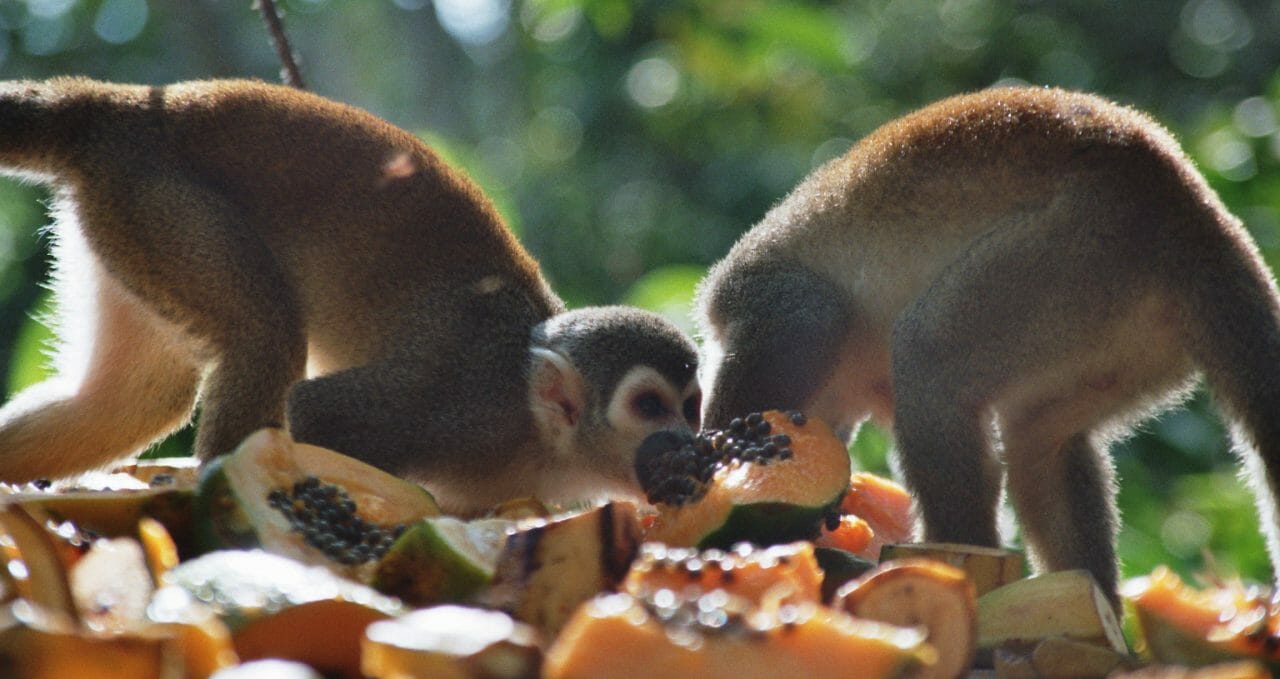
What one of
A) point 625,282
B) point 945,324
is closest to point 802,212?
point 945,324

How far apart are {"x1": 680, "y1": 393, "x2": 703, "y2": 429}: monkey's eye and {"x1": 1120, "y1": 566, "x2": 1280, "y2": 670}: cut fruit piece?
1.51 meters

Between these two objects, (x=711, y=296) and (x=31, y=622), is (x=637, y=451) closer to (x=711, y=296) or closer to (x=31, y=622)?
(x=711, y=296)

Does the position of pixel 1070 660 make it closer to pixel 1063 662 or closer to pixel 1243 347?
pixel 1063 662

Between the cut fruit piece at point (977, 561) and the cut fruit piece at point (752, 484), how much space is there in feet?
0.60

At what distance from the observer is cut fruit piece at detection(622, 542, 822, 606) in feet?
5.27

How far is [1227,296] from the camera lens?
8.98 feet

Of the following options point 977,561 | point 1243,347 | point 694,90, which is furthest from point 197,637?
point 694,90

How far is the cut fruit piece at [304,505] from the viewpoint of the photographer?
1966 millimetres

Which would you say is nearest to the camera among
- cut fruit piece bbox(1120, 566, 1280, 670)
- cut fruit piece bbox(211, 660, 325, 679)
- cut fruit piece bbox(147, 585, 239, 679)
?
cut fruit piece bbox(211, 660, 325, 679)

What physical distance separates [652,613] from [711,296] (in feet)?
7.80

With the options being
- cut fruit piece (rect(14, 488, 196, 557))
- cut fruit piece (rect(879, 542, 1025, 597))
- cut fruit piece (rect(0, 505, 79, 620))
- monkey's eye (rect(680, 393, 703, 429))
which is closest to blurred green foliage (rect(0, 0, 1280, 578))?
monkey's eye (rect(680, 393, 703, 429))

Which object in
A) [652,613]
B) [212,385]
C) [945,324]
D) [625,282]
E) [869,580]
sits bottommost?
[652,613]

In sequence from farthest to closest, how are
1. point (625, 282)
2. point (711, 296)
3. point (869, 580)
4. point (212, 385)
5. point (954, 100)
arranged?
point (625, 282)
point (711, 296)
point (954, 100)
point (212, 385)
point (869, 580)

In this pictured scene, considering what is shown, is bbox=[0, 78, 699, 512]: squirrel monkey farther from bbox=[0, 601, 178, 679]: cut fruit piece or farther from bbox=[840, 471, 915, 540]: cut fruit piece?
bbox=[0, 601, 178, 679]: cut fruit piece
